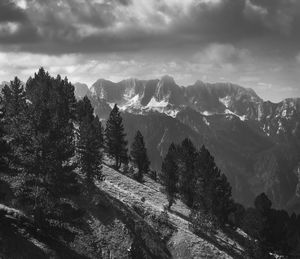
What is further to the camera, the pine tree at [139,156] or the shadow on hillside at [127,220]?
the pine tree at [139,156]

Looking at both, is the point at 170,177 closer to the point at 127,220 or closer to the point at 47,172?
the point at 127,220

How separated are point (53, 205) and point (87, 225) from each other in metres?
11.7

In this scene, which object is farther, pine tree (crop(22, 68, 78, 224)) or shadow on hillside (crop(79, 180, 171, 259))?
shadow on hillside (crop(79, 180, 171, 259))

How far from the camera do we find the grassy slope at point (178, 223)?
170ft

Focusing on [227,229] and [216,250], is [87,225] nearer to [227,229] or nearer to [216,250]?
[216,250]

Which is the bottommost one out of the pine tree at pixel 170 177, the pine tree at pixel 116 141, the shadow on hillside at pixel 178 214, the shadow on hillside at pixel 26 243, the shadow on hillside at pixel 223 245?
the shadow on hillside at pixel 223 245

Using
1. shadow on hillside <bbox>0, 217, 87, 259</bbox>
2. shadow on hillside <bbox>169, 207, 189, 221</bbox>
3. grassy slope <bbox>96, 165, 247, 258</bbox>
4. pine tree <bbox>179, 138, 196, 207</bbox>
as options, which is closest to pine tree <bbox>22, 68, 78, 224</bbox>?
shadow on hillside <bbox>0, 217, 87, 259</bbox>

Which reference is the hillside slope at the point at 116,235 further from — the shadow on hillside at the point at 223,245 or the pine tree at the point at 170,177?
the pine tree at the point at 170,177

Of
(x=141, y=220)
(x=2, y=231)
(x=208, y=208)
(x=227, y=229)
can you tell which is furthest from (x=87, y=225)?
(x=227, y=229)

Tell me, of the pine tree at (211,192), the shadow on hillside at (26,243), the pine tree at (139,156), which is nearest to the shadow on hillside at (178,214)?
the pine tree at (211,192)

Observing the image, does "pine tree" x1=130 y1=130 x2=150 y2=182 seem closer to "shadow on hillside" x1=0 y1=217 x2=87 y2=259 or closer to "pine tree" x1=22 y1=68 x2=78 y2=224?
"pine tree" x1=22 y1=68 x2=78 y2=224

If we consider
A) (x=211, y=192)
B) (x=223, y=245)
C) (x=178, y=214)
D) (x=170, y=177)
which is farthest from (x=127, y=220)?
(x=211, y=192)

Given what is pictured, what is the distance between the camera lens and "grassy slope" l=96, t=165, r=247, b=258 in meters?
51.8

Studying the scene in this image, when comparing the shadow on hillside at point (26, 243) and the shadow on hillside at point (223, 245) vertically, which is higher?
the shadow on hillside at point (26, 243)
